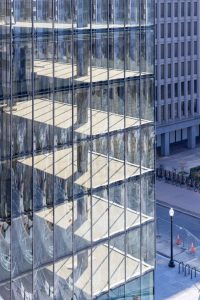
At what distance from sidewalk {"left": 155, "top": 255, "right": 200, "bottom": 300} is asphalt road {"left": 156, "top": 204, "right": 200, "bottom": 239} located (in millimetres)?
7299

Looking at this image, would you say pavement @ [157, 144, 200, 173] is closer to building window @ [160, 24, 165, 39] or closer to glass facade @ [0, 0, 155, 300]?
building window @ [160, 24, 165, 39]

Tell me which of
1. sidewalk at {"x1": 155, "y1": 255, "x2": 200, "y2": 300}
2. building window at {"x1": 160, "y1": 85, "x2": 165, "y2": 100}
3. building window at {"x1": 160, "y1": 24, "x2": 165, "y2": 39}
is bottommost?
sidewalk at {"x1": 155, "y1": 255, "x2": 200, "y2": 300}

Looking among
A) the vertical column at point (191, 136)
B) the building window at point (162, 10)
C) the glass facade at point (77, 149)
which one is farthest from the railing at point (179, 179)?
the glass facade at point (77, 149)

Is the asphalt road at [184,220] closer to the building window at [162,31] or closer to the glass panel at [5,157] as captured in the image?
the building window at [162,31]

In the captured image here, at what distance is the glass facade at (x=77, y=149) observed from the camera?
27.0 m

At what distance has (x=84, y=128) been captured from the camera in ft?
97.0

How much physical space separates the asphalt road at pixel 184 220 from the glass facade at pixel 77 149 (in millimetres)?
20177

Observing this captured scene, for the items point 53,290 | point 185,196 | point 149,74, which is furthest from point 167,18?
point 53,290

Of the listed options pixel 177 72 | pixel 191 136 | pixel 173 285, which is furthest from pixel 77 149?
pixel 191 136

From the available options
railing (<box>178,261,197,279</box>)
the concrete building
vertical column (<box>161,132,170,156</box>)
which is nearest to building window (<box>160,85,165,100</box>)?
the concrete building

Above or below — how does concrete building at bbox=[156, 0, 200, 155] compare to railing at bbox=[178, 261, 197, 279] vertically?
above

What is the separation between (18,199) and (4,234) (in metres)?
1.40

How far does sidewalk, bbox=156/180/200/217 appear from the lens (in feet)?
190

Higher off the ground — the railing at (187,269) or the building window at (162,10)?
the building window at (162,10)
